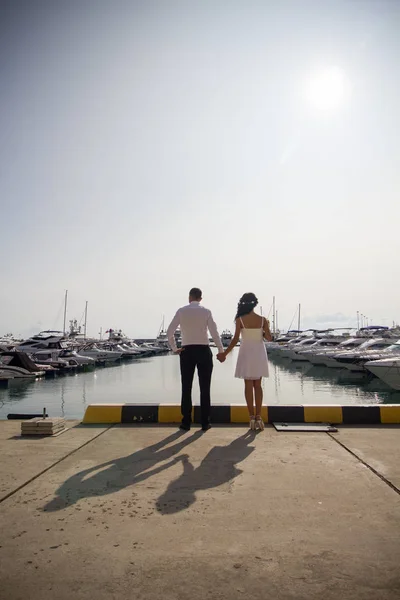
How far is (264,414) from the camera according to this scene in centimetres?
561

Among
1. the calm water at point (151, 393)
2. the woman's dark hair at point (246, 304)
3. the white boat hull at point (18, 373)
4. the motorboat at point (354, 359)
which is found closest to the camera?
the woman's dark hair at point (246, 304)

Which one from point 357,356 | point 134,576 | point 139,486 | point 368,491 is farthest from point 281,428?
point 357,356

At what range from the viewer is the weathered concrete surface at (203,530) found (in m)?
1.75

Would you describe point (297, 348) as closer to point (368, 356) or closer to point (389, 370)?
point (368, 356)

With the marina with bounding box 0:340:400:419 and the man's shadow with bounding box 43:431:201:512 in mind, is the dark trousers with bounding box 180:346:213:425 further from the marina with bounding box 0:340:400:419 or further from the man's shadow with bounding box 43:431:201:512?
the marina with bounding box 0:340:400:419

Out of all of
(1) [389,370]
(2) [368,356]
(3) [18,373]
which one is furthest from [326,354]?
(3) [18,373]

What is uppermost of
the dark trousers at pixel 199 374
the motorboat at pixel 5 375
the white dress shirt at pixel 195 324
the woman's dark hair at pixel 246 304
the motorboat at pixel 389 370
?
the woman's dark hair at pixel 246 304

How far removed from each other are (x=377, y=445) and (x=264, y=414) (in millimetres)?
1758

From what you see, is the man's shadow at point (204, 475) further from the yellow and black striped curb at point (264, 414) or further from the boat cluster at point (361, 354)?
the boat cluster at point (361, 354)

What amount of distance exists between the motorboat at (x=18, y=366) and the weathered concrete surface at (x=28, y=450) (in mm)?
30426

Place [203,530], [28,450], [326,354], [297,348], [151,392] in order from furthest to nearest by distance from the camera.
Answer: [297,348]
[326,354]
[151,392]
[28,450]
[203,530]

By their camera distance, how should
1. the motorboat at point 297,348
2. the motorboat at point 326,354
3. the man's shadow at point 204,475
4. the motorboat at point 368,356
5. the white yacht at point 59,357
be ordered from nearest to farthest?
the man's shadow at point 204,475
the motorboat at point 368,356
the motorboat at point 326,354
the white yacht at point 59,357
the motorboat at point 297,348

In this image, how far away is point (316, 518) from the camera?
8.00ft

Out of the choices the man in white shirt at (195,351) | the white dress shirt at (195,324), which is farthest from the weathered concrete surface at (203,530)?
the white dress shirt at (195,324)
